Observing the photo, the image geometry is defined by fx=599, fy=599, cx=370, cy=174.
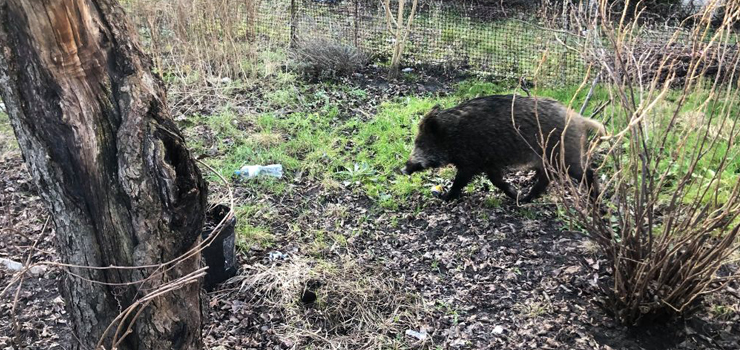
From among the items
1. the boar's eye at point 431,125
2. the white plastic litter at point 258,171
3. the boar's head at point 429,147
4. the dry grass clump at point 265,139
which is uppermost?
the boar's eye at point 431,125

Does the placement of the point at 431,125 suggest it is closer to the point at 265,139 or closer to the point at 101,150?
the point at 265,139

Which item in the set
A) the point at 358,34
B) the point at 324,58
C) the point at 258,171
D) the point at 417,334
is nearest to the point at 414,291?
the point at 417,334

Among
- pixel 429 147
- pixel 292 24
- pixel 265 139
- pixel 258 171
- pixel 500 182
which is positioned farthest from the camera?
pixel 292 24

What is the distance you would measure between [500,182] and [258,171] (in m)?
2.37

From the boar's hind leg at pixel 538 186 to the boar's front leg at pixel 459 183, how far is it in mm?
523

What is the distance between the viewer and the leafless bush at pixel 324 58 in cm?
861

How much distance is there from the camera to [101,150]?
7.88ft

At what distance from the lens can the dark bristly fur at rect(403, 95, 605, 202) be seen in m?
4.85

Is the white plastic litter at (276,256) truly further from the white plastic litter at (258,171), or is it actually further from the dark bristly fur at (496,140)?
the dark bristly fur at (496,140)

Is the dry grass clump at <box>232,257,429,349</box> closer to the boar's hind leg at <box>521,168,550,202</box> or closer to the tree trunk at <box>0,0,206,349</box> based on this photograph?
the tree trunk at <box>0,0,206,349</box>

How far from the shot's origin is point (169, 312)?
2615 millimetres

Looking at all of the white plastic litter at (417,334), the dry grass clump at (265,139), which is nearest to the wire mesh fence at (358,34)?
the dry grass clump at (265,139)

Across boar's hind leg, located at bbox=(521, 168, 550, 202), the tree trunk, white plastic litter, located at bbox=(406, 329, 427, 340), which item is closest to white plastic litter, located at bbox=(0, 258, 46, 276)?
the tree trunk

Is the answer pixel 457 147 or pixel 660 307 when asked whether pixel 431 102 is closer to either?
pixel 457 147
